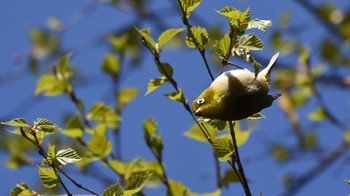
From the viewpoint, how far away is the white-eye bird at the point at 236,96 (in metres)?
0.84

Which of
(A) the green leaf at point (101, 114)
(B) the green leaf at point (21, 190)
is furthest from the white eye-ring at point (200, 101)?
(A) the green leaf at point (101, 114)

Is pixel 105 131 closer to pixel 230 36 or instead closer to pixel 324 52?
pixel 230 36

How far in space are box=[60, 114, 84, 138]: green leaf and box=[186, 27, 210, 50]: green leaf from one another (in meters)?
0.59

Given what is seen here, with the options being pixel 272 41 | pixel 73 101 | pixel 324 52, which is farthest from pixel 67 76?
pixel 324 52

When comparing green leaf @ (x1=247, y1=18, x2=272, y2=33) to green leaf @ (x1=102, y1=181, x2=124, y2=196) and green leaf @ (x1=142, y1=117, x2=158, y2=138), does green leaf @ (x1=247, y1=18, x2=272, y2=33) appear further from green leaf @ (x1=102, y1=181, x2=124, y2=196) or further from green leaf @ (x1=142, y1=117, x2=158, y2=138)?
green leaf @ (x1=142, y1=117, x2=158, y2=138)

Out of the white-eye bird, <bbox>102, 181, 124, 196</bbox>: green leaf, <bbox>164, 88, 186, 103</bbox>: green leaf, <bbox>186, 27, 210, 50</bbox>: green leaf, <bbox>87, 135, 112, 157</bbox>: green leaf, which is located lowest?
<bbox>87, 135, 112, 157</bbox>: green leaf

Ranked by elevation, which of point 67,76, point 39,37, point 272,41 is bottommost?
point 272,41

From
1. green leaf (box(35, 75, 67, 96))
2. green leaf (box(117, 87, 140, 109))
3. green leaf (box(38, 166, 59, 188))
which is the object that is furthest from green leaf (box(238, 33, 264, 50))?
green leaf (box(117, 87, 140, 109))

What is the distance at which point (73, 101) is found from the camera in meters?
1.51

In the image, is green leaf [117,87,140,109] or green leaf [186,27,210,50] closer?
green leaf [186,27,210,50]

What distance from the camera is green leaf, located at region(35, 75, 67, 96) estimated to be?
146 cm

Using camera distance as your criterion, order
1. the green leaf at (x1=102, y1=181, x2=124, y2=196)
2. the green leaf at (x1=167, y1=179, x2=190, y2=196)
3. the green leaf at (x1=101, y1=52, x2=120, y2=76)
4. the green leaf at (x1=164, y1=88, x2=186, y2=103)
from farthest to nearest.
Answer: the green leaf at (x1=101, y1=52, x2=120, y2=76)
the green leaf at (x1=167, y1=179, x2=190, y2=196)
the green leaf at (x1=164, y1=88, x2=186, y2=103)
the green leaf at (x1=102, y1=181, x2=124, y2=196)

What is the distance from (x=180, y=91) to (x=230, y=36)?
5.9 inches

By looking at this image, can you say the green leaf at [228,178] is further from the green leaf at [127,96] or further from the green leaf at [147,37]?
the green leaf at [127,96]
